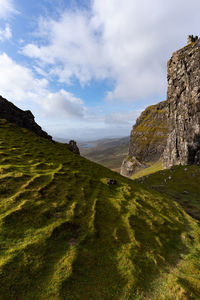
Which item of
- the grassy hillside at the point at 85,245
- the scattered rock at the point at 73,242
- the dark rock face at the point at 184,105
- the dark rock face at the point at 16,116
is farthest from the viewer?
the dark rock face at the point at 184,105

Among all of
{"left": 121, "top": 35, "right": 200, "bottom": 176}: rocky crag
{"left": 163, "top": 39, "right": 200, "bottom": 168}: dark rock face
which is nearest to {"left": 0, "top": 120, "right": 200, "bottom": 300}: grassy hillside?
{"left": 163, "top": 39, "right": 200, "bottom": 168}: dark rock face

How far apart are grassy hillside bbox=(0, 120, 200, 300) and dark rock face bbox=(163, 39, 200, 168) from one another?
96.0 m

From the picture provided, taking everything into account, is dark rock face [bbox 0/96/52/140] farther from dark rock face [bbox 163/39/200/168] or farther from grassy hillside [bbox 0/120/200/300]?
dark rock face [bbox 163/39/200/168]

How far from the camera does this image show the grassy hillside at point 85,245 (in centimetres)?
905

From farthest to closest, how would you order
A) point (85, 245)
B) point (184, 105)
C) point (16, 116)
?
point (184, 105), point (16, 116), point (85, 245)

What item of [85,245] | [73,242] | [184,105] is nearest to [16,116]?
[73,242]

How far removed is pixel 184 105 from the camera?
110 meters

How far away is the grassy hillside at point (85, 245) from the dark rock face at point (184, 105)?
96023 mm

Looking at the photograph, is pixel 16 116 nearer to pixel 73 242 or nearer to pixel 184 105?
pixel 73 242

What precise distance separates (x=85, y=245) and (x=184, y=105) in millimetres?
128209

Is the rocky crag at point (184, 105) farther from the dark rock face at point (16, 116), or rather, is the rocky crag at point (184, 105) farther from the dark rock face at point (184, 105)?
the dark rock face at point (16, 116)

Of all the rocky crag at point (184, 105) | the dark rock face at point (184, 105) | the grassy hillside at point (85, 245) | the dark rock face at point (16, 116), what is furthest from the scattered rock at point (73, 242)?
the rocky crag at point (184, 105)

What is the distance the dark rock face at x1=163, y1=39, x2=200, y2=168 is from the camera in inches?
3826

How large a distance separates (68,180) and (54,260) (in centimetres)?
1334
